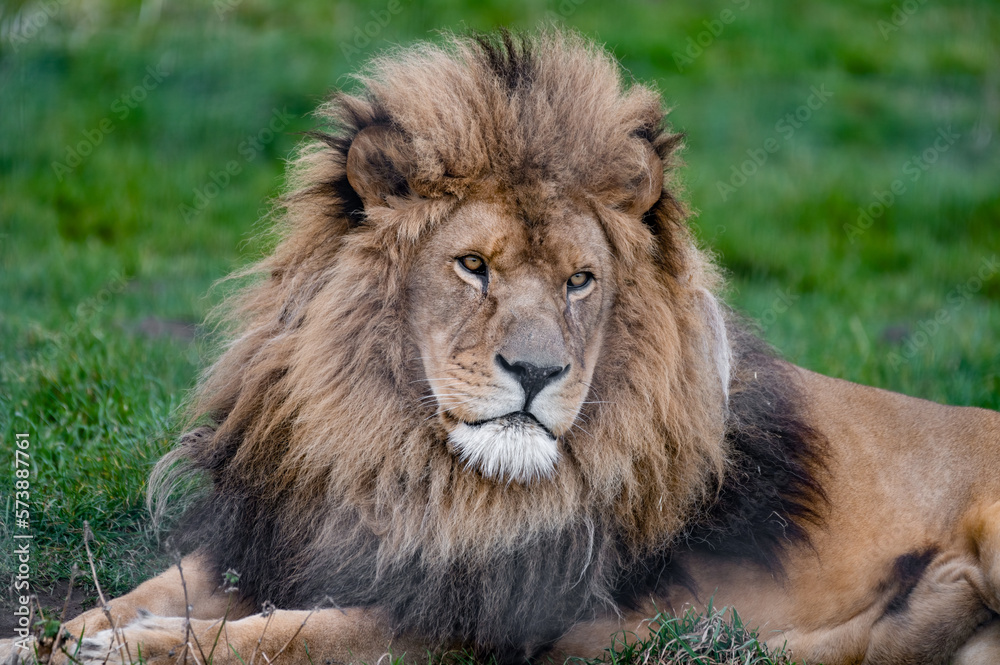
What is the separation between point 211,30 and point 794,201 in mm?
6120

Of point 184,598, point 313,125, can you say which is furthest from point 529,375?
point 313,125

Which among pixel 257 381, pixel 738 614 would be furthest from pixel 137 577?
pixel 738 614

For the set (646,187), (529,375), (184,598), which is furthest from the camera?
(184,598)

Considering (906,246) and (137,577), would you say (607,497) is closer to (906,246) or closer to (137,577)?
(137,577)

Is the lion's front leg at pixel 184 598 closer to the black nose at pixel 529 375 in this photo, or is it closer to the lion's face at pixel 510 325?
the lion's face at pixel 510 325

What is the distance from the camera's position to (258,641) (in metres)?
3.08

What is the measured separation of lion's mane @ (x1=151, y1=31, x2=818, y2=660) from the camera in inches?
126

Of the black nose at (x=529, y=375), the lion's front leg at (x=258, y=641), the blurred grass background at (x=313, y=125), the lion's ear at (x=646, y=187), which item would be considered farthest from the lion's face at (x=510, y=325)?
the blurred grass background at (x=313, y=125)

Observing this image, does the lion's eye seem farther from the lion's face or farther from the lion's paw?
the lion's paw

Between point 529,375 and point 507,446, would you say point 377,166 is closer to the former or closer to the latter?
point 529,375

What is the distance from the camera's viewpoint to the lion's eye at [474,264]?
318 centimetres

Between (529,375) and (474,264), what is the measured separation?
0.41 metres

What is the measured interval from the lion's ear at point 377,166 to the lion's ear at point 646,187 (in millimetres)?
694

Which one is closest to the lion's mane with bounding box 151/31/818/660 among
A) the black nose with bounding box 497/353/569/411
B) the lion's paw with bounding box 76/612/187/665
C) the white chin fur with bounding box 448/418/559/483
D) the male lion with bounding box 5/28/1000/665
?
the male lion with bounding box 5/28/1000/665
